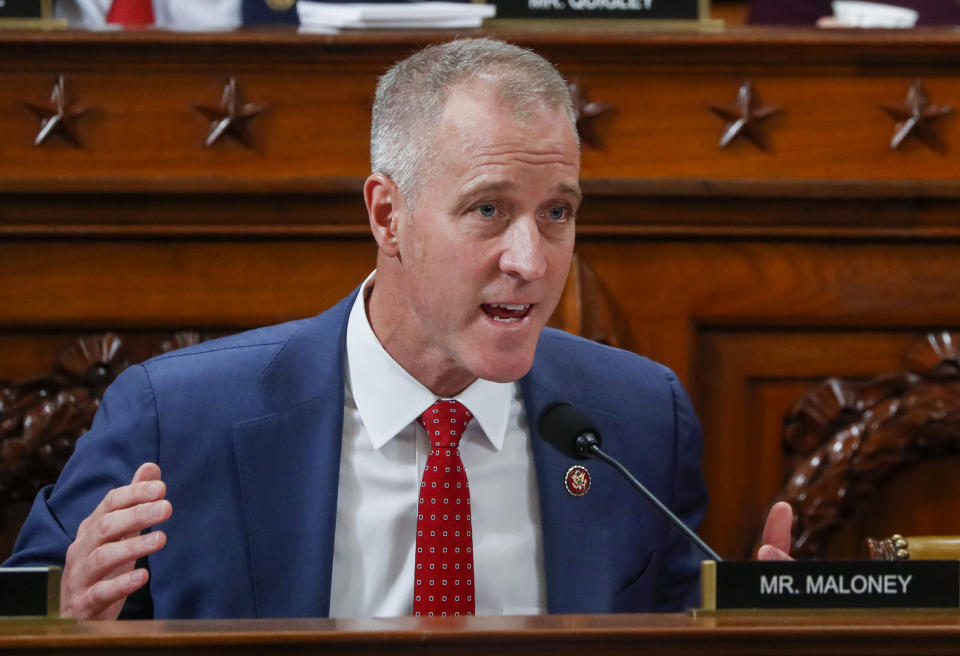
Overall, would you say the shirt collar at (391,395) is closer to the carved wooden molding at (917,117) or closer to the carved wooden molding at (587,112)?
the carved wooden molding at (587,112)

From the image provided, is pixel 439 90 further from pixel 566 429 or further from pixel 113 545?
pixel 113 545

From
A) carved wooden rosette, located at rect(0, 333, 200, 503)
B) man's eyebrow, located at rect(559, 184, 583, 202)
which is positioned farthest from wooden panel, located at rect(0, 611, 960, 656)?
carved wooden rosette, located at rect(0, 333, 200, 503)

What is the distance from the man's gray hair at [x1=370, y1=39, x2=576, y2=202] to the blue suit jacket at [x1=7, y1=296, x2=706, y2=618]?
0.24 metres

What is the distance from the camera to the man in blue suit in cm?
151

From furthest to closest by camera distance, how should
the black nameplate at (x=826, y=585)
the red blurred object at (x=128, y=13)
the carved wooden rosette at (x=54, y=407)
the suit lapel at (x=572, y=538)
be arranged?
the red blurred object at (x=128, y=13) < the carved wooden rosette at (x=54, y=407) < the suit lapel at (x=572, y=538) < the black nameplate at (x=826, y=585)

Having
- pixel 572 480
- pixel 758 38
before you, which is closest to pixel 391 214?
pixel 572 480

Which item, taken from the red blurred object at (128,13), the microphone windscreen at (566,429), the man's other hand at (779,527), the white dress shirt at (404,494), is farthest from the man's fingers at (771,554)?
the red blurred object at (128,13)

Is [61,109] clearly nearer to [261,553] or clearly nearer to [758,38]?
[261,553]

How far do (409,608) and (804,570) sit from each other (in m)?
0.58

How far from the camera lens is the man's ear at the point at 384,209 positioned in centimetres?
160

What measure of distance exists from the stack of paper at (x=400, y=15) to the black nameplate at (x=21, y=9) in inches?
16.4

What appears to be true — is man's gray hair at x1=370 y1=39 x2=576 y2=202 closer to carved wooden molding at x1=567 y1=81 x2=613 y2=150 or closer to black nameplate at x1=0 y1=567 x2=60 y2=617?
carved wooden molding at x1=567 y1=81 x2=613 y2=150

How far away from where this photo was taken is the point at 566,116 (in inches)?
61.1

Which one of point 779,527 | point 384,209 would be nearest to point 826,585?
point 779,527
